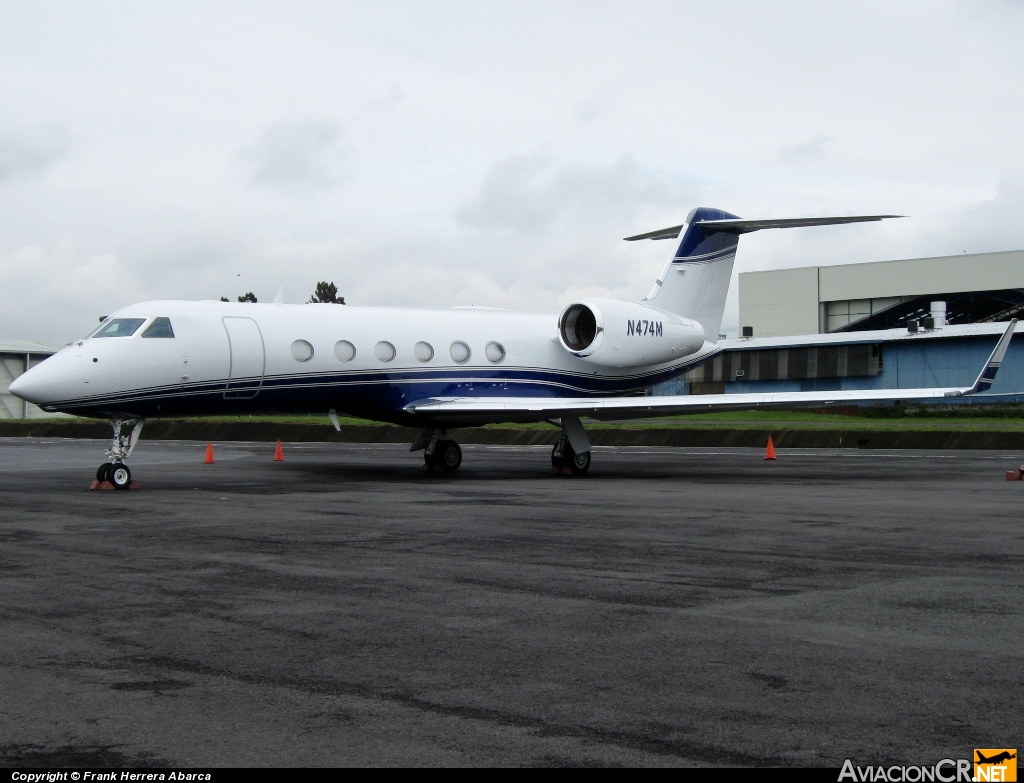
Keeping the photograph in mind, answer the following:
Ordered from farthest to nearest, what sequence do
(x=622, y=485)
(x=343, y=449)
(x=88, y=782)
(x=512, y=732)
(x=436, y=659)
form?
(x=343, y=449)
(x=622, y=485)
(x=436, y=659)
(x=512, y=732)
(x=88, y=782)

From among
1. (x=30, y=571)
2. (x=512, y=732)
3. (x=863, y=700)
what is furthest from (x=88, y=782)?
(x=30, y=571)

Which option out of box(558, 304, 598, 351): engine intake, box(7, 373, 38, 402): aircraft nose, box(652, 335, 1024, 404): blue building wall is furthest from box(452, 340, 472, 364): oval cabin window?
box(652, 335, 1024, 404): blue building wall

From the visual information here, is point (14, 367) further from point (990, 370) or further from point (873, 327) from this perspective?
point (990, 370)

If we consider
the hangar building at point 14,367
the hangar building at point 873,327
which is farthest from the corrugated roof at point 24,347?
the hangar building at point 873,327

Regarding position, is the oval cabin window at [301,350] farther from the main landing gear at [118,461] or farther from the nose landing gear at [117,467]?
the nose landing gear at [117,467]

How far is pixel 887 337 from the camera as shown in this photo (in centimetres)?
5022

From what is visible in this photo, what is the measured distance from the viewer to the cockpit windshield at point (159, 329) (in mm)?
18000

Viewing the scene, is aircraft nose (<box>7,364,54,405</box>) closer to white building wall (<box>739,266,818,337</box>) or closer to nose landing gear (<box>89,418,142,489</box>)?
nose landing gear (<box>89,418,142,489</box>)

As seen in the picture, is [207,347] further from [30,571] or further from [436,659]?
[436,659]

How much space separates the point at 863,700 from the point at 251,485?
14.6 metres

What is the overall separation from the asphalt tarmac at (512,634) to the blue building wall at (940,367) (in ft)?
115

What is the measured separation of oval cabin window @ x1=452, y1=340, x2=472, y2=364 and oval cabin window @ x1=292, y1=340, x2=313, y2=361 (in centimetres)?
315

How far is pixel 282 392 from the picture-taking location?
19.4 metres

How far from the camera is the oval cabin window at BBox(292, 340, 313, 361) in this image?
1947 centimetres
